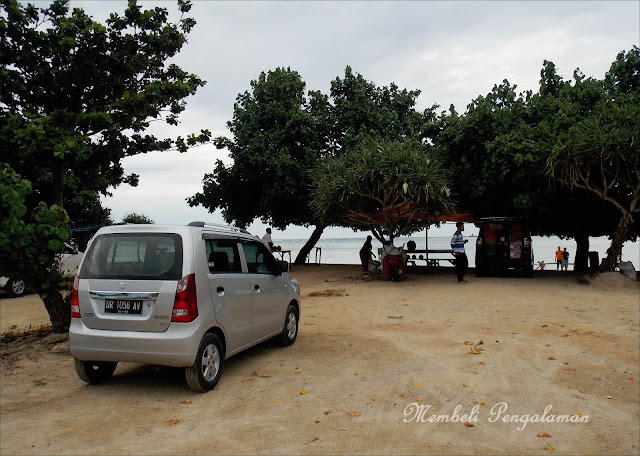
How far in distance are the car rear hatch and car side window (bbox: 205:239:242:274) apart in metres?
0.43

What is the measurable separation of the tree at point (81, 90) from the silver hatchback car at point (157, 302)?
2.86 metres

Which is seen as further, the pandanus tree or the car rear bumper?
the pandanus tree

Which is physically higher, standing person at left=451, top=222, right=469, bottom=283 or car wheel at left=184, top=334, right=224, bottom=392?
standing person at left=451, top=222, right=469, bottom=283

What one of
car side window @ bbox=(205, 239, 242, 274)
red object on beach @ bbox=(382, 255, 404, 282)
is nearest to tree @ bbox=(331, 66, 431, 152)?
red object on beach @ bbox=(382, 255, 404, 282)

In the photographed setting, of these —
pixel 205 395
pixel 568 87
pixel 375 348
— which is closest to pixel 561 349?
pixel 375 348

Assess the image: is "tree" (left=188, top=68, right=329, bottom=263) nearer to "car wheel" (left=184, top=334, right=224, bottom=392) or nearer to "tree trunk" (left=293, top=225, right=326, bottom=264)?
"tree trunk" (left=293, top=225, right=326, bottom=264)

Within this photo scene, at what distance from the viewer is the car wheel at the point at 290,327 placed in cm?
738

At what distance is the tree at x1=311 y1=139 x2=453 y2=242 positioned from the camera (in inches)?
598

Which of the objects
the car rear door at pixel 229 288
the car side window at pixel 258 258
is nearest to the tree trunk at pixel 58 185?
the car side window at pixel 258 258

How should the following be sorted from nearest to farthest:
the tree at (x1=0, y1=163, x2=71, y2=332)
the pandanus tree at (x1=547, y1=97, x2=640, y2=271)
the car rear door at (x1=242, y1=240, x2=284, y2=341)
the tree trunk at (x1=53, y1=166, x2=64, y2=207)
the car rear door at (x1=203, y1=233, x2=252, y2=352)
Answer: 1. the car rear door at (x1=203, y1=233, x2=252, y2=352)
2. the car rear door at (x1=242, y1=240, x2=284, y2=341)
3. the tree at (x1=0, y1=163, x2=71, y2=332)
4. the tree trunk at (x1=53, y1=166, x2=64, y2=207)
5. the pandanus tree at (x1=547, y1=97, x2=640, y2=271)

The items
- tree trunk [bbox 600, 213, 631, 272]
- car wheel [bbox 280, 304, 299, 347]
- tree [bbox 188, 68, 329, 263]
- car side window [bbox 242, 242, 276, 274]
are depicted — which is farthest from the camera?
tree [bbox 188, 68, 329, 263]

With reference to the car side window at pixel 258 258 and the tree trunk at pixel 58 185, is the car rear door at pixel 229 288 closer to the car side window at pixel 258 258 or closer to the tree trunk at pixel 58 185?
the car side window at pixel 258 258

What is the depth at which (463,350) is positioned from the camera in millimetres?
7227

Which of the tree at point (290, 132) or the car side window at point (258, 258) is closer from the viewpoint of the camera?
the car side window at point (258, 258)
